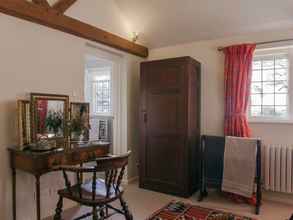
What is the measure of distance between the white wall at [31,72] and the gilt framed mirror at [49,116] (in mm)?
132

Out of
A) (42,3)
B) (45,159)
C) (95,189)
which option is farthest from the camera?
(42,3)

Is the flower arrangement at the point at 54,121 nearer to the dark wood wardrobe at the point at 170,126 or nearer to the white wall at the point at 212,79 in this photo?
the dark wood wardrobe at the point at 170,126

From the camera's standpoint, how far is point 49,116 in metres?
2.51

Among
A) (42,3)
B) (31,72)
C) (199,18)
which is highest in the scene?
(199,18)

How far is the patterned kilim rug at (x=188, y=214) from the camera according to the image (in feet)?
8.51

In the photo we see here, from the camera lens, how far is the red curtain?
318 centimetres

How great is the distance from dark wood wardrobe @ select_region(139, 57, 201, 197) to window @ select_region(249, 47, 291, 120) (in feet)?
2.54

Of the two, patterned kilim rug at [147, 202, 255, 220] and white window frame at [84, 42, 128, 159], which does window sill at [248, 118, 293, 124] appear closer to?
patterned kilim rug at [147, 202, 255, 220]

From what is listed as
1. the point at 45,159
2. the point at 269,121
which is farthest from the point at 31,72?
the point at 269,121

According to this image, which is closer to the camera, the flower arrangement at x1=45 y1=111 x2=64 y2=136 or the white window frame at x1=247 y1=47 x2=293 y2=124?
the flower arrangement at x1=45 y1=111 x2=64 y2=136

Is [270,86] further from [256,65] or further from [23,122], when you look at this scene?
[23,122]

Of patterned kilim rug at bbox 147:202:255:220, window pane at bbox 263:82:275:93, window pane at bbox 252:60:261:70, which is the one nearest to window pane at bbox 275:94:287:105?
window pane at bbox 263:82:275:93

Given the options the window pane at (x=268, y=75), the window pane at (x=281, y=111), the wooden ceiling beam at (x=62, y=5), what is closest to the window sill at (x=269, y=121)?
the window pane at (x=281, y=111)

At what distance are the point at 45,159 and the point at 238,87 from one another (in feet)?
8.11
